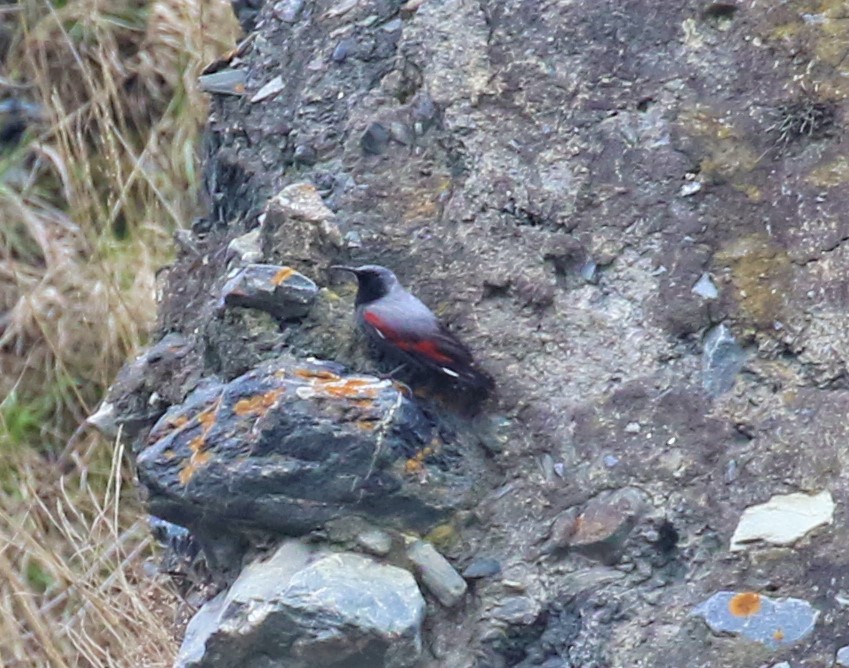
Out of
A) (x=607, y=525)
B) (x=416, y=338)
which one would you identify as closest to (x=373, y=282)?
(x=416, y=338)

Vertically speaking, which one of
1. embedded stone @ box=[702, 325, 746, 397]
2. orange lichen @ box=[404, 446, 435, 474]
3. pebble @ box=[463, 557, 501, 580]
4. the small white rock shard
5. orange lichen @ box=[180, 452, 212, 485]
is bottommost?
pebble @ box=[463, 557, 501, 580]

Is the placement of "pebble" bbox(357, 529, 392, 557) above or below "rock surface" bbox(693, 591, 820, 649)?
above

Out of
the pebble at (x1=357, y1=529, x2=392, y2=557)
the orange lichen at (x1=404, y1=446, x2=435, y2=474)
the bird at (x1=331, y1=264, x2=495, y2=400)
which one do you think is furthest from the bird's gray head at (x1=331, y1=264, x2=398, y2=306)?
the pebble at (x1=357, y1=529, x2=392, y2=557)

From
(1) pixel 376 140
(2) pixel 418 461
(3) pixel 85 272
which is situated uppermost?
(1) pixel 376 140

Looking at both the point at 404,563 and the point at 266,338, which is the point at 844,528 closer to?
the point at 404,563

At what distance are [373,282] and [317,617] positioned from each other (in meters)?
0.52

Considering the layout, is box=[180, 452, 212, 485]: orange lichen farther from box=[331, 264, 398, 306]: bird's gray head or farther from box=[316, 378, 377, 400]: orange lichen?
box=[331, 264, 398, 306]: bird's gray head

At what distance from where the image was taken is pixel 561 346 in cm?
232

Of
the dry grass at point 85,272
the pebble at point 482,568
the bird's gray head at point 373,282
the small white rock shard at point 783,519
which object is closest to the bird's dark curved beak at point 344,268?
the bird's gray head at point 373,282

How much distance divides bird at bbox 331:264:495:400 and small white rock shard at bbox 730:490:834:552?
421mm

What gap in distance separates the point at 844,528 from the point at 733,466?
0.17m

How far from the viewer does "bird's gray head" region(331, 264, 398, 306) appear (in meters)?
2.34

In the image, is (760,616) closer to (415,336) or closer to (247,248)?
(415,336)

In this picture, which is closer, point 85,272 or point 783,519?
point 783,519
